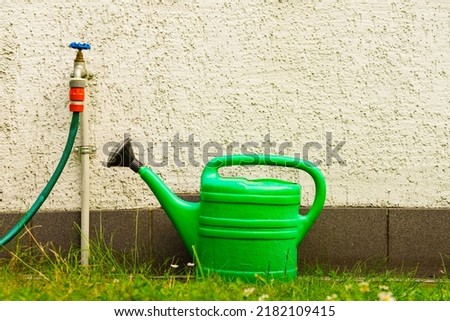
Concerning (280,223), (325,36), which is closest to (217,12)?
(325,36)

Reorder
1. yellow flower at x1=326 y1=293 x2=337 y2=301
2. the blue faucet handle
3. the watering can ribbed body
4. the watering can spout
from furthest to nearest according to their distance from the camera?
the blue faucet handle < the watering can spout < the watering can ribbed body < yellow flower at x1=326 y1=293 x2=337 y2=301

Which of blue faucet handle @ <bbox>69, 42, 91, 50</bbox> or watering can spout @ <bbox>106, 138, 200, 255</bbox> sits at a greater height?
blue faucet handle @ <bbox>69, 42, 91, 50</bbox>

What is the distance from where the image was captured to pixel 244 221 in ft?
8.18

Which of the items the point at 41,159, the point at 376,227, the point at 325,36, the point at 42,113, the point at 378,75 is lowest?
the point at 376,227

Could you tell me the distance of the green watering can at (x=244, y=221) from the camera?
8.19 feet

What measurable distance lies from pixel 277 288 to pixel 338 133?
2.98ft

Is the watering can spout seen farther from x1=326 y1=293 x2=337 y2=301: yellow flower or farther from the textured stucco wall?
x1=326 y1=293 x2=337 y2=301: yellow flower

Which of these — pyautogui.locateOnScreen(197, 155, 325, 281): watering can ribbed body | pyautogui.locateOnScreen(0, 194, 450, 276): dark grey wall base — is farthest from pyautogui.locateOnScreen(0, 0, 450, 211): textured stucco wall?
pyautogui.locateOnScreen(197, 155, 325, 281): watering can ribbed body

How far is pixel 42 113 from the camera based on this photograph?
9.41ft

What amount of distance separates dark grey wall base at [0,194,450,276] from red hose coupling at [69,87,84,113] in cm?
50

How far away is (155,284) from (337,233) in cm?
99

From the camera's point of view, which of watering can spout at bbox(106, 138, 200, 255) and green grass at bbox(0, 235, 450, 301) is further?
watering can spout at bbox(106, 138, 200, 255)

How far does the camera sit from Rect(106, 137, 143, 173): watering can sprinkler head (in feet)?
8.57
